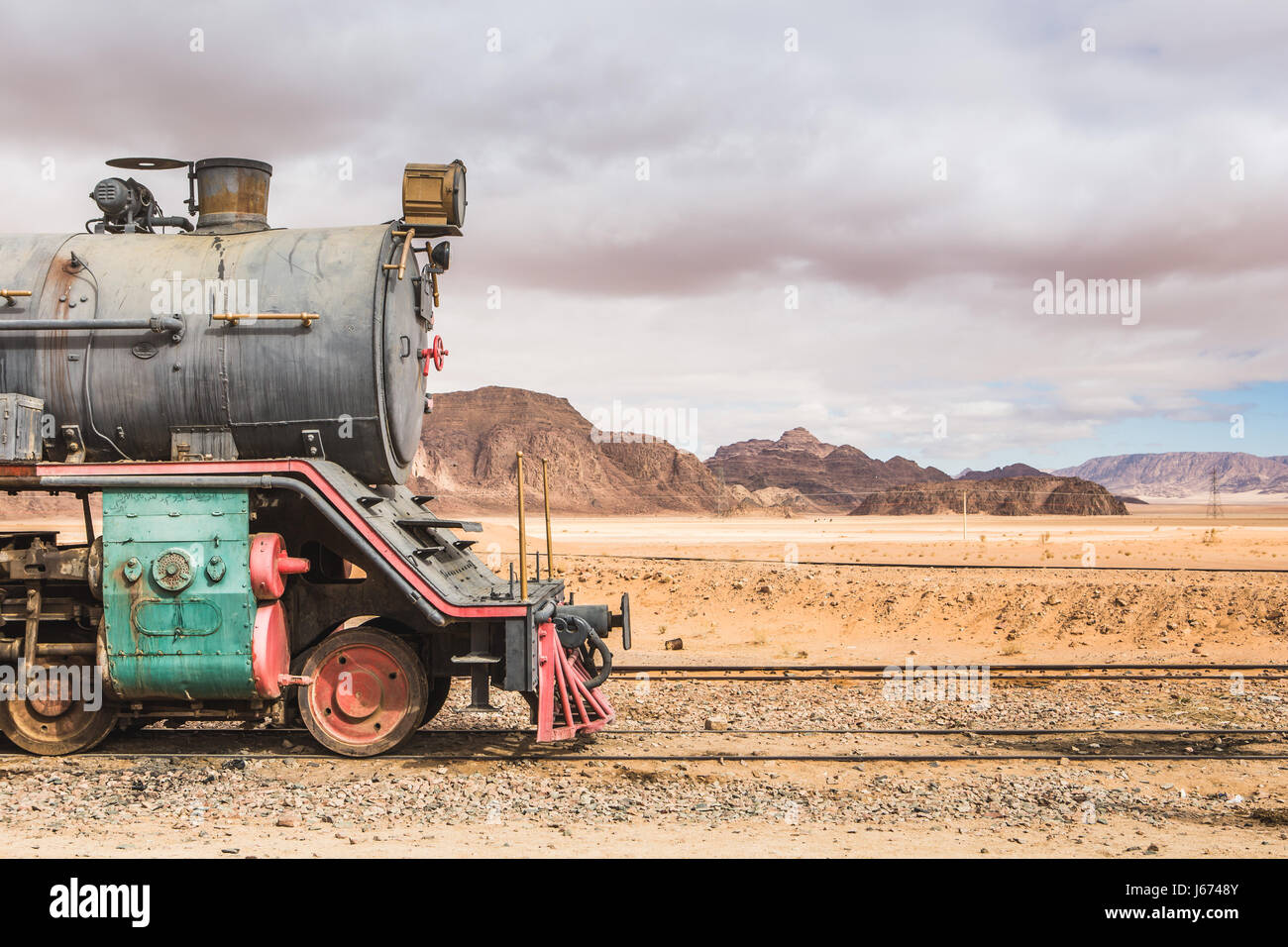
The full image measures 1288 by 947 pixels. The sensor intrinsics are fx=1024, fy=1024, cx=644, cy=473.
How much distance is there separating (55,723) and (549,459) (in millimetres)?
107587

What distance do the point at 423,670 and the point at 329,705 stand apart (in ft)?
2.73

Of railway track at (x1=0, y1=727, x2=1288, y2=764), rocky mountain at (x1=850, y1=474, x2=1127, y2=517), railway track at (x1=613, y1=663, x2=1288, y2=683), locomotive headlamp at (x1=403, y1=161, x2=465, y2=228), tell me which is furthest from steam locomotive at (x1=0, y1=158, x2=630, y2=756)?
rocky mountain at (x1=850, y1=474, x2=1127, y2=517)

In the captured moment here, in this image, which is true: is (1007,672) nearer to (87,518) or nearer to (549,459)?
(87,518)

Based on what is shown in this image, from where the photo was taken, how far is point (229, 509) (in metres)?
8.09

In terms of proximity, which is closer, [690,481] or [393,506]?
[393,506]

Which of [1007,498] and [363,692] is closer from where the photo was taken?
[363,692]

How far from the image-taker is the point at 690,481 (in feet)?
436

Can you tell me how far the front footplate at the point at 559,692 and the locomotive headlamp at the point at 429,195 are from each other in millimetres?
3788

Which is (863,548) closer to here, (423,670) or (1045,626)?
(1045,626)

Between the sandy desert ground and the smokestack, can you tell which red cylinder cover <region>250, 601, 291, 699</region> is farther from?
the smokestack

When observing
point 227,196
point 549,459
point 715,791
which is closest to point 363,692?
point 715,791

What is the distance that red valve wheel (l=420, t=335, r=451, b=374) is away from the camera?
9977 mm

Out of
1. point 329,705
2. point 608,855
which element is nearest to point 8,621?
point 329,705

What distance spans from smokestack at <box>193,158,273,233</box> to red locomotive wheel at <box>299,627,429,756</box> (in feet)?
13.0
